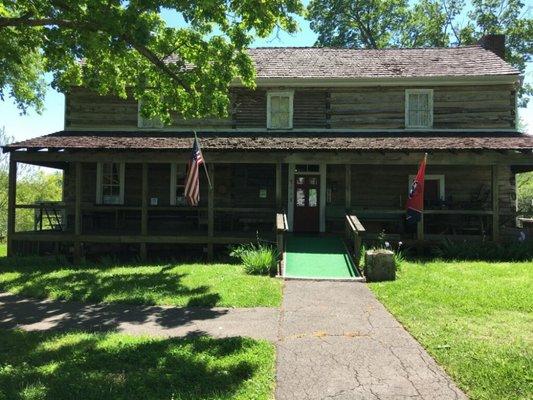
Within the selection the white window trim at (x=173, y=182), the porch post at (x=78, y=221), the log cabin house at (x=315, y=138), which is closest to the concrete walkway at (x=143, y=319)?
the porch post at (x=78, y=221)

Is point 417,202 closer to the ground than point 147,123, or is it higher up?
closer to the ground

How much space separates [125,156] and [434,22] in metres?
29.6

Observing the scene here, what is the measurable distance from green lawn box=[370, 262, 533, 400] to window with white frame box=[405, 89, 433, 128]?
283 inches

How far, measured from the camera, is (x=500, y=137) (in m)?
16.3

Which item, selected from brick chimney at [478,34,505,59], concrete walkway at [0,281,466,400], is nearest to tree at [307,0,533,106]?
brick chimney at [478,34,505,59]

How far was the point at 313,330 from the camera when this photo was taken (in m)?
6.93

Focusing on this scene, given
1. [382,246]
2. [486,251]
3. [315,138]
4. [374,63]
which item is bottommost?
[486,251]

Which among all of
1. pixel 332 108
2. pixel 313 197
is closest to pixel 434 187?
pixel 313 197

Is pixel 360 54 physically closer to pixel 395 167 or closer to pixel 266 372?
pixel 395 167

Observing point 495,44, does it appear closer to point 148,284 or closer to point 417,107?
point 417,107

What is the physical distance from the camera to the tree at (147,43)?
9281 millimetres

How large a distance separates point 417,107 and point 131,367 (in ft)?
51.2

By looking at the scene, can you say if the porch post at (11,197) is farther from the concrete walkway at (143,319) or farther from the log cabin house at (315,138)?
the concrete walkway at (143,319)

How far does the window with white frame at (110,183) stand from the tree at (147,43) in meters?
5.07
